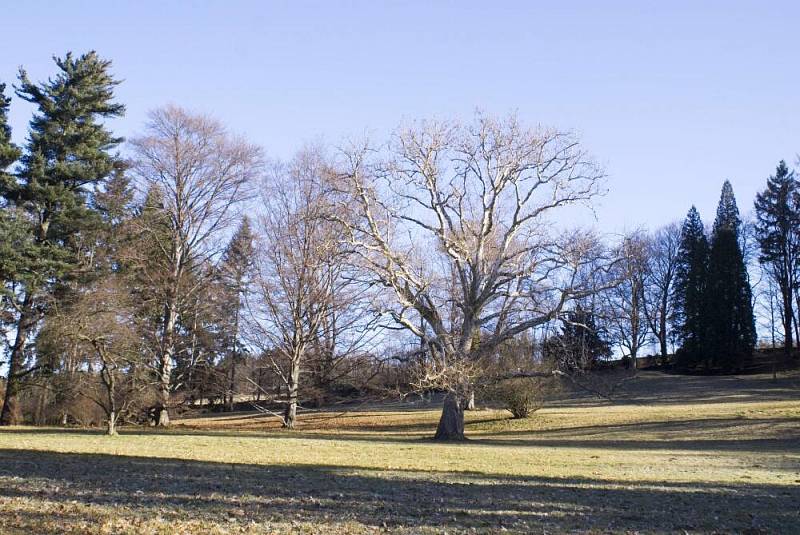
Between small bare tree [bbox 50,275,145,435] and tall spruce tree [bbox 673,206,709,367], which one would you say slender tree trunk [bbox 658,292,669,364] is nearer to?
tall spruce tree [bbox 673,206,709,367]

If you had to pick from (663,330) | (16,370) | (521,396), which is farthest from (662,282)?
(16,370)

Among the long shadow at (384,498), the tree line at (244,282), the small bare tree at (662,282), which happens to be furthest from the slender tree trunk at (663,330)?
the long shadow at (384,498)

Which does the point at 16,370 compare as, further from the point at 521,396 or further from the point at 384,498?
the point at 384,498

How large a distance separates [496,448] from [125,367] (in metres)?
19.5

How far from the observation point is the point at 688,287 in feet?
213

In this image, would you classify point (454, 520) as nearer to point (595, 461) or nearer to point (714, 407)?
point (595, 461)

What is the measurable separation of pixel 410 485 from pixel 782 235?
58549 mm

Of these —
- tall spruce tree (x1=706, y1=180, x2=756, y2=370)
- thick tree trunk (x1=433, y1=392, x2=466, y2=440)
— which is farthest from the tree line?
tall spruce tree (x1=706, y1=180, x2=756, y2=370)

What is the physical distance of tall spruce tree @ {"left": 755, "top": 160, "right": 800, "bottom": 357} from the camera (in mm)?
60000

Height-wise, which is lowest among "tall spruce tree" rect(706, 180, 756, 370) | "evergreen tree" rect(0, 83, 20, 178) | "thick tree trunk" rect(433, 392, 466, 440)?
"thick tree trunk" rect(433, 392, 466, 440)

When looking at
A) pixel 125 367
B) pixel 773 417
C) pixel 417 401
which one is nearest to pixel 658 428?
pixel 773 417

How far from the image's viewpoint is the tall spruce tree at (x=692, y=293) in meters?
61.4

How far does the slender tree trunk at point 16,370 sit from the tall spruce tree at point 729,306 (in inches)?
2011

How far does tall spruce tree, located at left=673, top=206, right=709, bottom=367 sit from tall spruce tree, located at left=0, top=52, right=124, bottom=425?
48433mm
